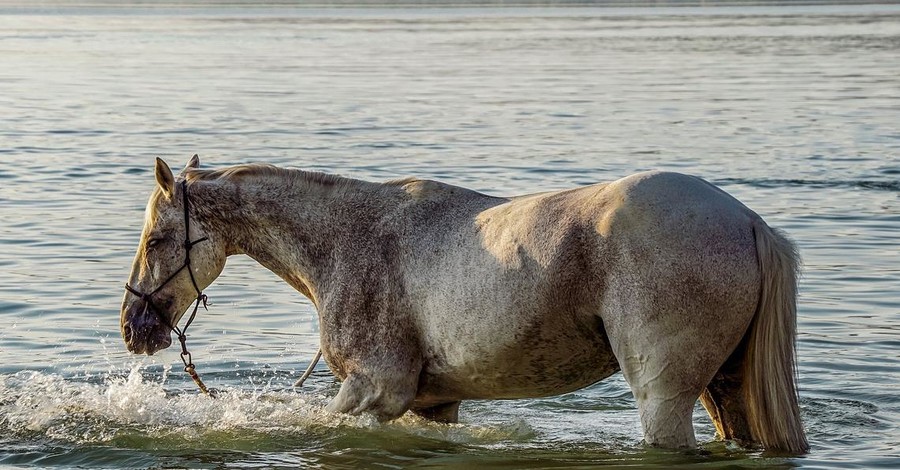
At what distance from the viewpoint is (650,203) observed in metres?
6.28

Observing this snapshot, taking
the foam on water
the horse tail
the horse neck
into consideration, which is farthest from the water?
the horse neck

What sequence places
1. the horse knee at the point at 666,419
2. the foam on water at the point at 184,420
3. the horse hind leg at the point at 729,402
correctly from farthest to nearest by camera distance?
1. the foam on water at the point at 184,420
2. the horse hind leg at the point at 729,402
3. the horse knee at the point at 666,419

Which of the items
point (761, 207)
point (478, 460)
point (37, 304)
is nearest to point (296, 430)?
point (478, 460)

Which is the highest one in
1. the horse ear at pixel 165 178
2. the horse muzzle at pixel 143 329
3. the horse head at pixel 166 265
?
the horse ear at pixel 165 178

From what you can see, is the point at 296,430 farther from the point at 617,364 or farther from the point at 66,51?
the point at 66,51

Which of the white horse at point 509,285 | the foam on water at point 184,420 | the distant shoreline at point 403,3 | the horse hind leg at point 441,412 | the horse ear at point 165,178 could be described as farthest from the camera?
the distant shoreline at point 403,3

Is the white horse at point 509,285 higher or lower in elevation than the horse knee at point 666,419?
higher

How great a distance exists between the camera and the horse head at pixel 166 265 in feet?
24.3

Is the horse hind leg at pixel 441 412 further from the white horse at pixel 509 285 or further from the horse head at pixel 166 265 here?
the horse head at pixel 166 265

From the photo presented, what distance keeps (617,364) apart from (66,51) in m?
38.4

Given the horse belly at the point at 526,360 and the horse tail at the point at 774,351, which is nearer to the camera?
the horse tail at the point at 774,351

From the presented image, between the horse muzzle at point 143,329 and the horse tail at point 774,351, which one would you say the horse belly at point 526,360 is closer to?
the horse tail at point 774,351

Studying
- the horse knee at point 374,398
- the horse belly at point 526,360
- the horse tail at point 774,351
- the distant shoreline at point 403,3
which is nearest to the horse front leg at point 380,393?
the horse knee at point 374,398

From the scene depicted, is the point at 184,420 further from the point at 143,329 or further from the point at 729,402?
the point at 729,402
